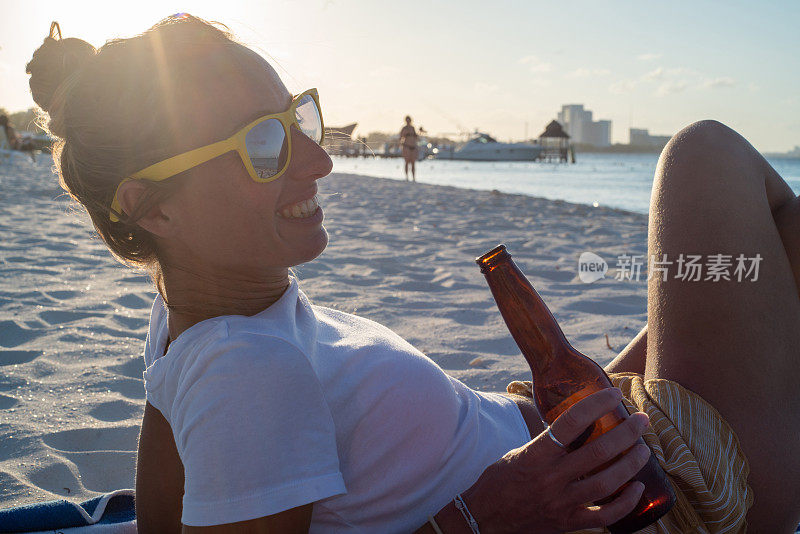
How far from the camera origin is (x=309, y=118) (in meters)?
1.60

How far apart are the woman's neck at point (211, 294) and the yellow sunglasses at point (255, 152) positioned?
22 centimetres

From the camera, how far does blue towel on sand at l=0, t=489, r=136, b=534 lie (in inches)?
64.9

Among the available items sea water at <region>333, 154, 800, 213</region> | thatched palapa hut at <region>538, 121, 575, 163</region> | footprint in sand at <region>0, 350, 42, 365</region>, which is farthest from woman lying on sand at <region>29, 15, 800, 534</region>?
thatched palapa hut at <region>538, 121, 575, 163</region>

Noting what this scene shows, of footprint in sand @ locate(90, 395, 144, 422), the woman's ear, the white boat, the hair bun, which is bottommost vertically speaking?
footprint in sand @ locate(90, 395, 144, 422)

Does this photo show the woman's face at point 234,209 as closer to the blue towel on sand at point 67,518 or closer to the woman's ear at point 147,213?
the woman's ear at point 147,213

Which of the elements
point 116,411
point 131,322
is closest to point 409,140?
point 131,322

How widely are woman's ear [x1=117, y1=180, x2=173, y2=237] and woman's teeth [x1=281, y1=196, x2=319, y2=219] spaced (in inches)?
10.4

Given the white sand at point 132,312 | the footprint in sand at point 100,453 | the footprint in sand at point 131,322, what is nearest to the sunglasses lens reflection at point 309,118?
the white sand at point 132,312

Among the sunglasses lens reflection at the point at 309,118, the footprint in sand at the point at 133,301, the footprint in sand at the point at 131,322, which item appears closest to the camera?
the sunglasses lens reflection at the point at 309,118

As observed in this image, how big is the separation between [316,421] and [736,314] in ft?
3.81

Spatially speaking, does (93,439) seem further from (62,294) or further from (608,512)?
(62,294)

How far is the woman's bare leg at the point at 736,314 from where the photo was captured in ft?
5.16

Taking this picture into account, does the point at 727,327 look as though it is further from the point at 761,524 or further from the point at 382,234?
the point at 382,234

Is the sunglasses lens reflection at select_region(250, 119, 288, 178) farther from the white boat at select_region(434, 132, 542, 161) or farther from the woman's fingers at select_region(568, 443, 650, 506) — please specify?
the white boat at select_region(434, 132, 542, 161)
